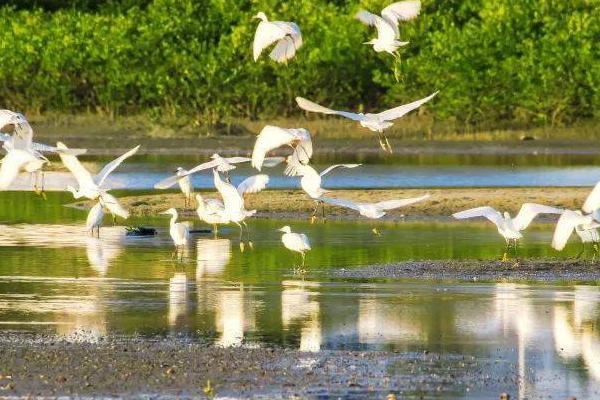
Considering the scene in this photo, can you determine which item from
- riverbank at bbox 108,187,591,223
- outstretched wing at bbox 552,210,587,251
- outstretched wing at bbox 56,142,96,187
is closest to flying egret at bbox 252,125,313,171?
outstretched wing at bbox 56,142,96,187

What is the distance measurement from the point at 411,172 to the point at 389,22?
15940mm

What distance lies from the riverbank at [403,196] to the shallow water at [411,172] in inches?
103

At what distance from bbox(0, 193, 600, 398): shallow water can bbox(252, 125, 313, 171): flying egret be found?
1274mm

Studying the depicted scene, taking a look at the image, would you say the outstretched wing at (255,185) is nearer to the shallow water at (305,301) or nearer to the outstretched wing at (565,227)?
the shallow water at (305,301)

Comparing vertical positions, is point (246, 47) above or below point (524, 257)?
above

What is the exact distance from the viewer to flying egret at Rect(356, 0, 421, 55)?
54.0ft

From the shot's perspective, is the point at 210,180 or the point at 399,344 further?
the point at 210,180

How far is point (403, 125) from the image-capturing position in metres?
43.8

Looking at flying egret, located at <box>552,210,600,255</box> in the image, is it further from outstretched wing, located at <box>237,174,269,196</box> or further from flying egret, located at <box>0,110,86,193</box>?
flying egret, located at <box>0,110,86,193</box>

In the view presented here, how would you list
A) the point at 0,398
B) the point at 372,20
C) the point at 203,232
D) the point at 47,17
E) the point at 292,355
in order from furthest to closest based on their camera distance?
the point at 47,17 → the point at 203,232 → the point at 372,20 → the point at 292,355 → the point at 0,398

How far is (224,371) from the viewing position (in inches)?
472

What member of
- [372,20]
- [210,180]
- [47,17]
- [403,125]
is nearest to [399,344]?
[372,20]

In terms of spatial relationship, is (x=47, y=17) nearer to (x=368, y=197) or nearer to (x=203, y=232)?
(x=368, y=197)

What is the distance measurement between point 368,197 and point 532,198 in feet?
8.44
